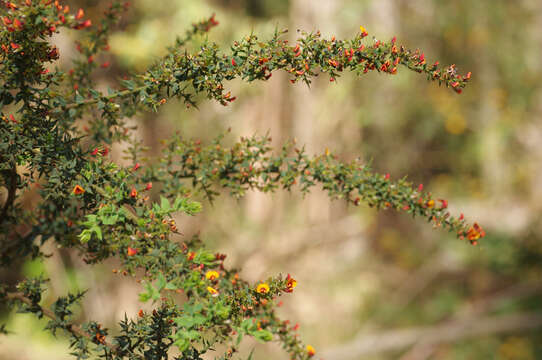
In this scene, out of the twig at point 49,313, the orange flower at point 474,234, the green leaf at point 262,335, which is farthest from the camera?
the orange flower at point 474,234

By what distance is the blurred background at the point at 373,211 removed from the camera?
188 inches

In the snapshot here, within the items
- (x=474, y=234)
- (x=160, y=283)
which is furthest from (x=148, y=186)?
(x=474, y=234)

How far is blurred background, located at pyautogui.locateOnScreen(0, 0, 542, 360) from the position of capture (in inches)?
188

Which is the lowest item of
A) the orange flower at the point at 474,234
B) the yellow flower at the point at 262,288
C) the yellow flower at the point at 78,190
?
the yellow flower at the point at 262,288

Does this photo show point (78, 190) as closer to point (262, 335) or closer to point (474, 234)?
point (262, 335)

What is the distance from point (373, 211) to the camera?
19.6 feet

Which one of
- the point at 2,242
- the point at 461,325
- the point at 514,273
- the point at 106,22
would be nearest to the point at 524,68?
the point at 514,273

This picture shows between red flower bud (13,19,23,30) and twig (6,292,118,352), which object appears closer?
red flower bud (13,19,23,30)

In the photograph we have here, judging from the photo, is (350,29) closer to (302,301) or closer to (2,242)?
→ (302,301)

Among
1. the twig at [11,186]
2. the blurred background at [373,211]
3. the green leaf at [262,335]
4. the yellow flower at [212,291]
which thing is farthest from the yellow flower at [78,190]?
the blurred background at [373,211]

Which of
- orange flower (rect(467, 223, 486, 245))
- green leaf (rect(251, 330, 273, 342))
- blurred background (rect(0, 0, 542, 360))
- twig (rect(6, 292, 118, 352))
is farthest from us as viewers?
blurred background (rect(0, 0, 542, 360))

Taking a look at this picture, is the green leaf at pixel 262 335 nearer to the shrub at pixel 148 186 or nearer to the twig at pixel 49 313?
the shrub at pixel 148 186

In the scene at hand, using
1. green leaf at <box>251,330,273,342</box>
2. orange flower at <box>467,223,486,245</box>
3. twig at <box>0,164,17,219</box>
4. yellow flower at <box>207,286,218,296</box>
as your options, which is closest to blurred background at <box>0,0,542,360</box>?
twig at <box>0,164,17,219</box>

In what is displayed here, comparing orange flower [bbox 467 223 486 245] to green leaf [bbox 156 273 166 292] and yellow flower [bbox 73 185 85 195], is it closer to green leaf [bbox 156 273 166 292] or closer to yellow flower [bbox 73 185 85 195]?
green leaf [bbox 156 273 166 292]
